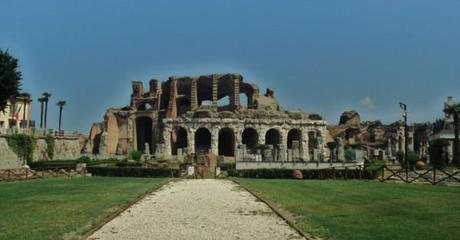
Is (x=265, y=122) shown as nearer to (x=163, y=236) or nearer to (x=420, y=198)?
(x=420, y=198)

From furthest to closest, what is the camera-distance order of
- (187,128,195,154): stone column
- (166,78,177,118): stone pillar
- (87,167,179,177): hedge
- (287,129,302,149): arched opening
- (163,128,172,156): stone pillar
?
(166,78,177,118): stone pillar, (287,129,302,149): arched opening, (163,128,172,156): stone pillar, (187,128,195,154): stone column, (87,167,179,177): hedge

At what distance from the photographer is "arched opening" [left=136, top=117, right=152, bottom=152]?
77.6 meters

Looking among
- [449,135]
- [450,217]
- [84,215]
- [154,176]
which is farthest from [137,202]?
[449,135]

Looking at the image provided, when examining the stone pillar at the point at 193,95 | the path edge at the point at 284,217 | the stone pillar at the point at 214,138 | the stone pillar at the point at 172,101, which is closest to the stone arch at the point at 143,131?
the stone pillar at the point at 172,101

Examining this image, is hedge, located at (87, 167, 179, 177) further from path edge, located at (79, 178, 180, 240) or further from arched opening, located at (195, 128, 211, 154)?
arched opening, located at (195, 128, 211, 154)

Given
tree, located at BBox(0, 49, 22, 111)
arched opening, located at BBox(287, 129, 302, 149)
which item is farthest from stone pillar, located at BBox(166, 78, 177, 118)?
tree, located at BBox(0, 49, 22, 111)

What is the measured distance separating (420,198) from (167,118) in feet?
173

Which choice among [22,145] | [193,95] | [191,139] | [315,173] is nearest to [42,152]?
[22,145]

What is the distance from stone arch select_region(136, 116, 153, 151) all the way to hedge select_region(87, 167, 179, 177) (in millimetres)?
36428

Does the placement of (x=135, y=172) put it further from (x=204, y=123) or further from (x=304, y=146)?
(x=304, y=146)

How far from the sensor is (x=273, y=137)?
74375mm

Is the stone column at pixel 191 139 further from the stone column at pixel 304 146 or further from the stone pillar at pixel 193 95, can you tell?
the stone column at pixel 304 146

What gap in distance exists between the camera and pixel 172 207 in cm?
1741

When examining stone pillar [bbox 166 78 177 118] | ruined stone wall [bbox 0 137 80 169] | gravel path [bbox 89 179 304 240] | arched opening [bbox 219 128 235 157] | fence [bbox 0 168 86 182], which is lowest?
gravel path [bbox 89 179 304 240]
